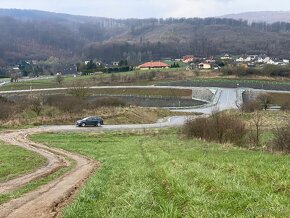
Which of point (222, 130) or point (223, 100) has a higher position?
point (222, 130)

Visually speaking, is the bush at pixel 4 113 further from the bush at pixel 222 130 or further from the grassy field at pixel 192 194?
the grassy field at pixel 192 194

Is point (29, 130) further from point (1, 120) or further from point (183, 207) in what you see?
point (183, 207)

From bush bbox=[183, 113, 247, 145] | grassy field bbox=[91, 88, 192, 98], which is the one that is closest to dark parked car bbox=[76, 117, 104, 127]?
bush bbox=[183, 113, 247, 145]

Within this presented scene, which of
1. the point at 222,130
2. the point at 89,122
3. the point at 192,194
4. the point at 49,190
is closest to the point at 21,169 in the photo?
the point at 49,190

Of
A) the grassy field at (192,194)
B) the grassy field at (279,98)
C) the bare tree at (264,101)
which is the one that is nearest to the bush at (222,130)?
the grassy field at (192,194)

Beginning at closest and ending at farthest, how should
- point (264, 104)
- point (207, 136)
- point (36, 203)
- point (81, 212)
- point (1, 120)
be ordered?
point (81, 212) < point (36, 203) < point (207, 136) < point (1, 120) < point (264, 104)

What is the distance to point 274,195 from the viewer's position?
8461 millimetres

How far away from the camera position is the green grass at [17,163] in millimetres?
20031

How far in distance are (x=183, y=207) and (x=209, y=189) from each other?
5.46 feet

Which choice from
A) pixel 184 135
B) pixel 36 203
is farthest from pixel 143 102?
pixel 36 203

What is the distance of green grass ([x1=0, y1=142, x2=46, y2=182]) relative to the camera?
2003 cm

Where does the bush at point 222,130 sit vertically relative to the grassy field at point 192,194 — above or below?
below

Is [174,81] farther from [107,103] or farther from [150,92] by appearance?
[107,103]

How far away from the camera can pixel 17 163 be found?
23.7 m
